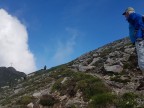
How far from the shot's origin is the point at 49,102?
2025 centimetres

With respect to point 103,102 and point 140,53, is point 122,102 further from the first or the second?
point 140,53

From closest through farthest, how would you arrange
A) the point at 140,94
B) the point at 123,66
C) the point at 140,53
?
the point at 140,53 → the point at 140,94 → the point at 123,66

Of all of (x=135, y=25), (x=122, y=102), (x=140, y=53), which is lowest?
(x=122, y=102)

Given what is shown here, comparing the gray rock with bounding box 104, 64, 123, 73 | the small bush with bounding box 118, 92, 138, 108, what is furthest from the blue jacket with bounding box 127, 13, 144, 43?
the gray rock with bounding box 104, 64, 123, 73

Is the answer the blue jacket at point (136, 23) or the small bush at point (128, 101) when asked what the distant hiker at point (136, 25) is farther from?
Result: the small bush at point (128, 101)

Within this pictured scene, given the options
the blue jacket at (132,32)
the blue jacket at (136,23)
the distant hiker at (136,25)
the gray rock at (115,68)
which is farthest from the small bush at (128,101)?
the gray rock at (115,68)

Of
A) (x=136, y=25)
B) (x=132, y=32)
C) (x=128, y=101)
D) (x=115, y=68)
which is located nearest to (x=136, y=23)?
(x=136, y=25)

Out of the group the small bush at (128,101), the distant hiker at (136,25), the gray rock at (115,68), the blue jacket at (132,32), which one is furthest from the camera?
the gray rock at (115,68)

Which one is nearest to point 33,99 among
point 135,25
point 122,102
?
point 122,102

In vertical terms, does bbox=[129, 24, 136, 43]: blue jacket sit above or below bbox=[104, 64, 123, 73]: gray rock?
below

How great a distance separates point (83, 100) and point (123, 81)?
4.48 metres

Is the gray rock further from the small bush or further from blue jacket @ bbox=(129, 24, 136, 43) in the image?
blue jacket @ bbox=(129, 24, 136, 43)

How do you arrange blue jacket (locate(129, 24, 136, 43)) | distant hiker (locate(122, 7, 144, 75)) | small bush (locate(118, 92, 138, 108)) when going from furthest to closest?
1. small bush (locate(118, 92, 138, 108))
2. blue jacket (locate(129, 24, 136, 43))
3. distant hiker (locate(122, 7, 144, 75))

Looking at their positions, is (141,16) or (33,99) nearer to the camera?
(141,16)
